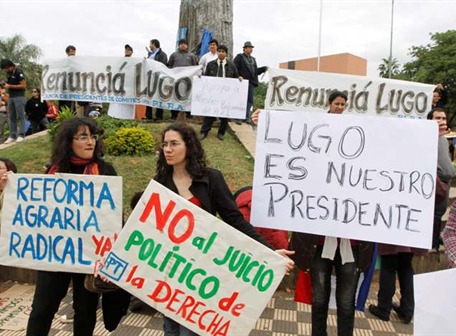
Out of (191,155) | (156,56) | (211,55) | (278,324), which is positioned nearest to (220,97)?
(211,55)

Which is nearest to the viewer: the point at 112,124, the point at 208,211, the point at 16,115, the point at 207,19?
the point at 208,211

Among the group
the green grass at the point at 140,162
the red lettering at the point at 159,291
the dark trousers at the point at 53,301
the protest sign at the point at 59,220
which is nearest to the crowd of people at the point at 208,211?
the dark trousers at the point at 53,301

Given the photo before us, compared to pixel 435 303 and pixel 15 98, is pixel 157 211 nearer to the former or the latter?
pixel 435 303

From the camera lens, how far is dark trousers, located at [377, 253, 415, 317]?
3928mm

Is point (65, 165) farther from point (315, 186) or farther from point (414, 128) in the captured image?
point (414, 128)

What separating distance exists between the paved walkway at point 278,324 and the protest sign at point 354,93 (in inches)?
117

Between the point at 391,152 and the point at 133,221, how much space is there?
5.12 ft

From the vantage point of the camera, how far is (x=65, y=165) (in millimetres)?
2699

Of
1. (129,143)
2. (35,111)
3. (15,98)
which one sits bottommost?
(129,143)

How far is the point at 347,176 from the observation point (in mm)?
2730

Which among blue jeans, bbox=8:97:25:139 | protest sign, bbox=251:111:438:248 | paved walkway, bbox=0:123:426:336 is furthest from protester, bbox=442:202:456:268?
blue jeans, bbox=8:97:25:139

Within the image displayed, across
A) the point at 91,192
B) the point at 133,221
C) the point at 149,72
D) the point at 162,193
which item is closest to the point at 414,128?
the point at 162,193

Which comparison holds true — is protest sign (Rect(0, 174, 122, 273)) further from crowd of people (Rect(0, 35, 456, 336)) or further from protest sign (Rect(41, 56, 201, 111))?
protest sign (Rect(41, 56, 201, 111))

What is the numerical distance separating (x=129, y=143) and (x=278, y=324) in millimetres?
4102
